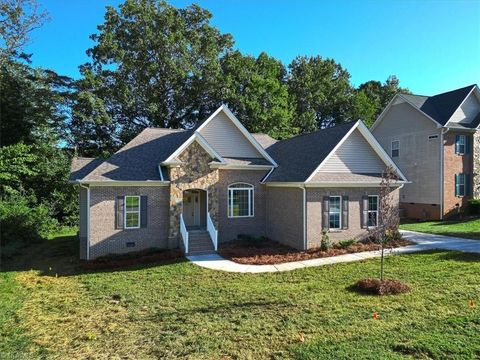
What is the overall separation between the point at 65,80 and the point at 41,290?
81.0ft

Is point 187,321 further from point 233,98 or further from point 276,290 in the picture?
point 233,98

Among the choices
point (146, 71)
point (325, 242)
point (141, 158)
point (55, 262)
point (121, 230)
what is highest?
point (146, 71)

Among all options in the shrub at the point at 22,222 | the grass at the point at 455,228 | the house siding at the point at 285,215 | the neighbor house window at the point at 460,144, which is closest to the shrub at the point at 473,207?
the grass at the point at 455,228

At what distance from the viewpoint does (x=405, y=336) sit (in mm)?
6930

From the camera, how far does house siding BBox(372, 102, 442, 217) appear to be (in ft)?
87.1

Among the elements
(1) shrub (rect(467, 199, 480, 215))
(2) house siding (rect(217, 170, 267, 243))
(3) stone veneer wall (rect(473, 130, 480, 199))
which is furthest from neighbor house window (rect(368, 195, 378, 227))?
(3) stone veneer wall (rect(473, 130, 480, 199))

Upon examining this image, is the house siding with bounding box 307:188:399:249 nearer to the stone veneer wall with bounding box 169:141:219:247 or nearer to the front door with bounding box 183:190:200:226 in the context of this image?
the stone veneer wall with bounding box 169:141:219:247

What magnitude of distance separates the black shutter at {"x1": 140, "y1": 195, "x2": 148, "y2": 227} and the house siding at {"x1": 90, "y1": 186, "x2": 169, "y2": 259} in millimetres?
145

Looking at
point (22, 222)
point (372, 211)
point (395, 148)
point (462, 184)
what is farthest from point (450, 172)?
point (22, 222)

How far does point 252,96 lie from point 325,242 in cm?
2144

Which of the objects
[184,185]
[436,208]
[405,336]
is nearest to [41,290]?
[184,185]

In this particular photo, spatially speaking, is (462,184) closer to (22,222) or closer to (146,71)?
(146,71)

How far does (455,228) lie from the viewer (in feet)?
70.6

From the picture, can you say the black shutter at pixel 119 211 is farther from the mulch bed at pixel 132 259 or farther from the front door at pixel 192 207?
the front door at pixel 192 207
